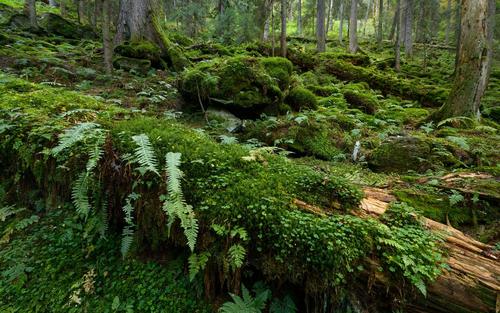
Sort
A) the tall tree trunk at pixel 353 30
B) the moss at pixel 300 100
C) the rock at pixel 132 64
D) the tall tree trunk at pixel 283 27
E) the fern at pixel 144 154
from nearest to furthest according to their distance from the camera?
1. the fern at pixel 144 154
2. the moss at pixel 300 100
3. the rock at pixel 132 64
4. the tall tree trunk at pixel 283 27
5. the tall tree trunk at pixel 353 30

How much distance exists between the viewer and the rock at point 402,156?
16.0ft

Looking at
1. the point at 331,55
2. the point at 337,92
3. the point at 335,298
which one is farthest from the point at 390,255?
the point at 331,55

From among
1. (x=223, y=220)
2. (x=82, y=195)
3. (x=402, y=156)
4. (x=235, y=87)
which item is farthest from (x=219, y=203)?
(x=235, y=87)

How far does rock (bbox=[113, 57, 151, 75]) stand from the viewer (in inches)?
369

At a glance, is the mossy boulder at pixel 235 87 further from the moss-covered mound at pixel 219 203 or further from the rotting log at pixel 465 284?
the rotting log at pixel 465 284

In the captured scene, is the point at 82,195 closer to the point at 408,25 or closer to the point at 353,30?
the point at 353,30

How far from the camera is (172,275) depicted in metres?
3.00

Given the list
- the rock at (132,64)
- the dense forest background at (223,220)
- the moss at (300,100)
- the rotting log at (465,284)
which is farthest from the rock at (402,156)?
the rock at (132,64)

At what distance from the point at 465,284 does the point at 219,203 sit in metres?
2.19

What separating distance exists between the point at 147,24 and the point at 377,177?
9283 millimetres

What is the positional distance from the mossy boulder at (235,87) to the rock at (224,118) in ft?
0.55

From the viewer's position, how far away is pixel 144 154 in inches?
111

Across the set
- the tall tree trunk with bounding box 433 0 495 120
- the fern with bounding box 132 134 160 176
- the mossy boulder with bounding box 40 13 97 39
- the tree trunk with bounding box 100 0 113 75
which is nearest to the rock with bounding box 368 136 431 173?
the tall tree trunk with bounding box 433 0 495 120

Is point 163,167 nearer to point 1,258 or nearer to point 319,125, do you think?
point 1,258
